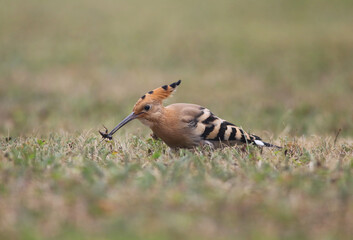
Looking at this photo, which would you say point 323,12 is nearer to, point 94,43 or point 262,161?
point 94,43

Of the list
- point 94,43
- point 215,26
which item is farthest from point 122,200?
point 215,26

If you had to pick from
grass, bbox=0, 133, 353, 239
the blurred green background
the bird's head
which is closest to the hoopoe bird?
the bird's head

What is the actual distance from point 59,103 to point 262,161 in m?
6.35

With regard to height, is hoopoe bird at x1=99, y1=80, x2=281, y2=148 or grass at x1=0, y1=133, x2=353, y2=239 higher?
hoopoe bird at x1=99, y1=80, x2=281, y2=148

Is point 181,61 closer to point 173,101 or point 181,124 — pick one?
point 173,101

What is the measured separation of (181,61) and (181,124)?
8917 millimetres

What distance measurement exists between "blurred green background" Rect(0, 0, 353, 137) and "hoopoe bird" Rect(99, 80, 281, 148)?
5.13ft

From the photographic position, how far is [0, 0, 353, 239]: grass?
2.97m

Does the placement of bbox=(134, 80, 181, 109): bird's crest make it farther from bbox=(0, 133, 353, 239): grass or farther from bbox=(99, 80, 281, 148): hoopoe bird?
bbox=(0, 133, 353, 239): grass

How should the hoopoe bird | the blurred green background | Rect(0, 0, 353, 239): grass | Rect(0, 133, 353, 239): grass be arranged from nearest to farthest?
Rect(0, 133, 353, 239): grass, Rect(0, 0, 353, 239): grass, the hoopoe bird, the blurred green background

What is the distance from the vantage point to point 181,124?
466 cm

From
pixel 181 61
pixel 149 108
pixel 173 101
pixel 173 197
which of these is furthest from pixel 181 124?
pixel 181 61

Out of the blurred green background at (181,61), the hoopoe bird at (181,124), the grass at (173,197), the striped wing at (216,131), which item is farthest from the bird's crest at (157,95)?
the blurred green background at (181,61)

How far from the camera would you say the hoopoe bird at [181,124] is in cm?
464
